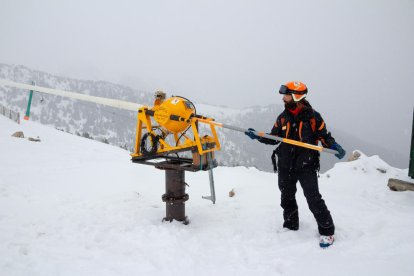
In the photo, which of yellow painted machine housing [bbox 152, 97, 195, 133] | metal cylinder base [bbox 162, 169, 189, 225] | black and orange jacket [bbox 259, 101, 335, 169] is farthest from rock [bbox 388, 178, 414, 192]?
yellow painted machine housing [bbox 152, 97, 195, 133]

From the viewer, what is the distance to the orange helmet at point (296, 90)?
16.5 feet

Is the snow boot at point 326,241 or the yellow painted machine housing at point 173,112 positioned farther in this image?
the yellow painted machine housing at point 173,112

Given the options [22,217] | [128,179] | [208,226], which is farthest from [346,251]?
[128,179]

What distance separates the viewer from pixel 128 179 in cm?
969

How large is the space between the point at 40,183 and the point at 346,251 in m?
7.23

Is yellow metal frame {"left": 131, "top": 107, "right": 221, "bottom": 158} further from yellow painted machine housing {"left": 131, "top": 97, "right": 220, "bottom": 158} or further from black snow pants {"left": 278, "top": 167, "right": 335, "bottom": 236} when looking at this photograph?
black snow pants {"left": 278, "top": 167, "right": 335, "bottom": 236}

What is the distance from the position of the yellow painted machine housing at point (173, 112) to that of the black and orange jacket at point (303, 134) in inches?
68.6

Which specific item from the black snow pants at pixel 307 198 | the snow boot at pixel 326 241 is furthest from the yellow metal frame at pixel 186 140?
the snow boot at pixel 326 241

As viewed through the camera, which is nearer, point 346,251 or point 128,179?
point 346,251

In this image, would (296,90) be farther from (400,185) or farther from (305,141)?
(400,185)

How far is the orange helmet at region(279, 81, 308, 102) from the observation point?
16.5 feet

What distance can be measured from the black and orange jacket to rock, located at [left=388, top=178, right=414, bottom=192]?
177 inches

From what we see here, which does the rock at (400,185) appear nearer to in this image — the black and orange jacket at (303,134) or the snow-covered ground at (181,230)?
the snow-covered ground at (181,230)

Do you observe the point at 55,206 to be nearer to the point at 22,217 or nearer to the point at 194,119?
the point at 22,217
